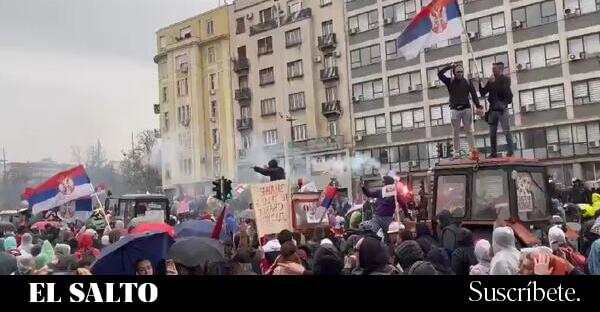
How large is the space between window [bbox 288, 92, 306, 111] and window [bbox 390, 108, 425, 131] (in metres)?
7.81

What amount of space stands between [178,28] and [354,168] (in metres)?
16.1

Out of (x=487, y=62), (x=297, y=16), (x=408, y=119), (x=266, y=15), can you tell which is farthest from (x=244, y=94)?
(x=487, y=62)

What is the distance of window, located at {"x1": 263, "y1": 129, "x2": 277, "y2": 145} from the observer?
5573 centimetres

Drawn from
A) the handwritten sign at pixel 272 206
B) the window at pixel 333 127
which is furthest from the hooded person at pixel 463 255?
the window at pixel 333 127

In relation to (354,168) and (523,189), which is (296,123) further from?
(523,189)

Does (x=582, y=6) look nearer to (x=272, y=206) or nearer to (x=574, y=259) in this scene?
(x=272, y=206)

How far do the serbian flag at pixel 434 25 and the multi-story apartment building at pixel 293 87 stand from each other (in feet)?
117

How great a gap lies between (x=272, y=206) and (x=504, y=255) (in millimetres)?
4541

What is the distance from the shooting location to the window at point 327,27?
2066 inches

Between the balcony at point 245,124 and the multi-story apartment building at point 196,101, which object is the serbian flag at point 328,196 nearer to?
the multi-story apartment building at point 196,101

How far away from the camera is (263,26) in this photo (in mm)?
55250

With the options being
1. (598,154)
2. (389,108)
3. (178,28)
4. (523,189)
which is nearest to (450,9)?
(523,189)

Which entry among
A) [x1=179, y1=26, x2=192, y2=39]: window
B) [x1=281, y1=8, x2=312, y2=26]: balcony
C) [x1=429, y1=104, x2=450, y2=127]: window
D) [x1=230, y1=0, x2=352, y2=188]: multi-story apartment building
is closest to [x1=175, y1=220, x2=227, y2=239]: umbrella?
[x1=429, y1=104, x2=450, y2=127]: window
